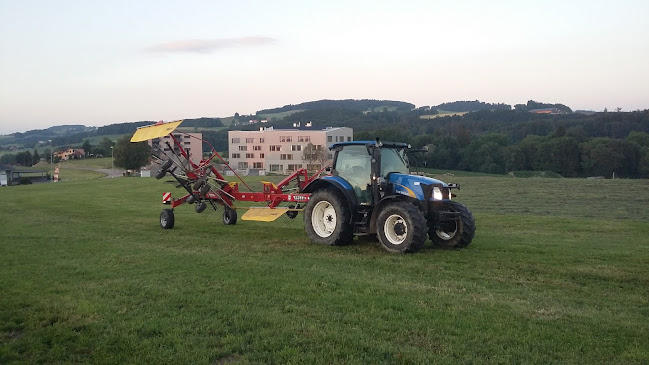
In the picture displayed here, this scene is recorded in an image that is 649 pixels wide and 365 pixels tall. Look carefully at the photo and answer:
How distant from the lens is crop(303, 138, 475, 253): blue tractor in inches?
448

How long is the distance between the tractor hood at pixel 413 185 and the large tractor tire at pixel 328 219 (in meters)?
1.24

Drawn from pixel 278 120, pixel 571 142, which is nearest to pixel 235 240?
pixel 571 142

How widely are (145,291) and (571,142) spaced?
79.6 meters

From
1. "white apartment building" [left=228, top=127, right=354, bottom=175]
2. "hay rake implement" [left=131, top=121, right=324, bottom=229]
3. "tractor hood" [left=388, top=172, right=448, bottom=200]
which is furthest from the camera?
"white apartment building" [left=228, top=127, right=354, bottom=175]

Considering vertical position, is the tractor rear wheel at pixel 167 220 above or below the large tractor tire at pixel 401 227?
below

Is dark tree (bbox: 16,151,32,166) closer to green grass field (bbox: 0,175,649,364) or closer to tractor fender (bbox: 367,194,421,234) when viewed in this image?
green grass field (bbox: 0,175,649,364)

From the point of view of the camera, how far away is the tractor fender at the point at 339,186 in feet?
39.9

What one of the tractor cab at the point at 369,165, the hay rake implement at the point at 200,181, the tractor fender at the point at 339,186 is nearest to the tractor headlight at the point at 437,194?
the tractor cab at the point at 369,165

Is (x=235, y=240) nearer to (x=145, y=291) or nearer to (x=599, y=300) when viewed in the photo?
(x=145, y=291)

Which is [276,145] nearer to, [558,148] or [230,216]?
[558,148]

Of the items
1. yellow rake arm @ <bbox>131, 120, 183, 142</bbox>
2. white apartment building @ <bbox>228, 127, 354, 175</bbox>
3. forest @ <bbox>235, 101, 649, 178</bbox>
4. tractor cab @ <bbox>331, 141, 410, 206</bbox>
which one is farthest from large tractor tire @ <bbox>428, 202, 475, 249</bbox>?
white apartment building @ <bbox>228, 127, 354, 175</bbox>

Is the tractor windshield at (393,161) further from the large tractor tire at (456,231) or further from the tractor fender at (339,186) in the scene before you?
the large tractor tire at (456,231)

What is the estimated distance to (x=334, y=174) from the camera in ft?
42.2

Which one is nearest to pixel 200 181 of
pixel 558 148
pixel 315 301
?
pixel 315 301
